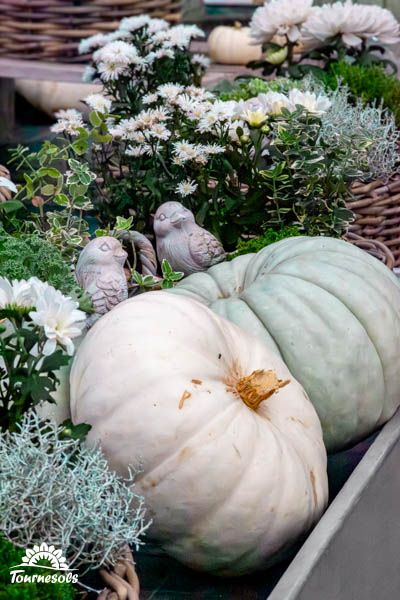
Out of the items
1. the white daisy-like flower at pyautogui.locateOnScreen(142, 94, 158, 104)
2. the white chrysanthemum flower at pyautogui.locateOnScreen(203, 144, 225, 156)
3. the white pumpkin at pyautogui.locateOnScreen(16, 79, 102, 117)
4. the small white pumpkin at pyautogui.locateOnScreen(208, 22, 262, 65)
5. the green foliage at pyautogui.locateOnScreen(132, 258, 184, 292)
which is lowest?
the white pumpkin at pyautogui.locateOnScreen(16, 79, 102, 117)

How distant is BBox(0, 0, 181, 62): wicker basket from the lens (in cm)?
380

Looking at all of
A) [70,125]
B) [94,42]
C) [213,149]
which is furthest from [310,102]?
[94,42]

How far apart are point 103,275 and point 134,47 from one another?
827 millimetres

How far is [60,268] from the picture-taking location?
5.55 feet

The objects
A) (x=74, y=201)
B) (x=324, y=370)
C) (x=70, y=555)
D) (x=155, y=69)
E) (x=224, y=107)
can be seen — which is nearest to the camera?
(x=70, y=555)

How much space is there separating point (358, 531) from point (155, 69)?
125cm

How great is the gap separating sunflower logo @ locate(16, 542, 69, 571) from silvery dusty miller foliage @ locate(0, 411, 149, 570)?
0.01 metres

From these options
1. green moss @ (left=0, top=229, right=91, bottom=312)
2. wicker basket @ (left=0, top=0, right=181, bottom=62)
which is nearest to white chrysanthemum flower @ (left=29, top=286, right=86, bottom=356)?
green moss @ (left=0, top=229, right=91, bottom=312)

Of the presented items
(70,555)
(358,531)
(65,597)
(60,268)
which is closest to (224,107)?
(60,268)

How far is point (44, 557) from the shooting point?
3.88 ft

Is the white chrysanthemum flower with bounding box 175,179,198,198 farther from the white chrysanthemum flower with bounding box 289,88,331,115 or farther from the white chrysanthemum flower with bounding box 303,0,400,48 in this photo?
the white chrysanthemum flower with bounding box 303,0,400,48

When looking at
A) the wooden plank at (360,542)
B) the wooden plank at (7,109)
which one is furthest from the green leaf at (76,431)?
the wooden plank at (7,109)

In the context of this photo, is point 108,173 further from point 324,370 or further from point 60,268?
point 324,370

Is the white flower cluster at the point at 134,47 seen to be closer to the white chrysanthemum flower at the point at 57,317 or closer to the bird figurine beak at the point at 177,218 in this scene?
the bird figurine beak at the point at 177,218
